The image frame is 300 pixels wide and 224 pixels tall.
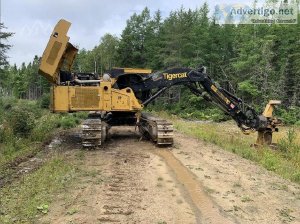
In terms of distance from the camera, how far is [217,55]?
166 feet

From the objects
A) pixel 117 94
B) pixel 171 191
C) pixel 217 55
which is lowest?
pixel 171 191

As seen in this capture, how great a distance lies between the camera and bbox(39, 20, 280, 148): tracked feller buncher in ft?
48.0

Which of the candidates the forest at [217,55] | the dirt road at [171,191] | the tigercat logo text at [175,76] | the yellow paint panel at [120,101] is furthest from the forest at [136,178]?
the forest at [217,55]

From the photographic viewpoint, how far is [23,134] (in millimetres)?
17953

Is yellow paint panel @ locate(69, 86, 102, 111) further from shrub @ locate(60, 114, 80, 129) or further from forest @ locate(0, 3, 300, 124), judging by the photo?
forest @ locate(0, 3, 300, 124)

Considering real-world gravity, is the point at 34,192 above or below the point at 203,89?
below

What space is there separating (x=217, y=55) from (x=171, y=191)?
4256cm

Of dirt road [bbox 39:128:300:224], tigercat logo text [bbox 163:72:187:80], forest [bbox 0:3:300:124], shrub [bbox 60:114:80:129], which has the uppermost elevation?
forest [bbox 0:3:300:124]

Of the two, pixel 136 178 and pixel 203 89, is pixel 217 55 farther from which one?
pixel 136 178

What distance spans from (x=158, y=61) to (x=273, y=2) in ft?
54.8

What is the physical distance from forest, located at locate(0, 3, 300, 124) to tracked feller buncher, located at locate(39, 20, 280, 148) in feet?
61.3

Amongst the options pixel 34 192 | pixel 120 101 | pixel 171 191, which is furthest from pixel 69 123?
pixel 171 191

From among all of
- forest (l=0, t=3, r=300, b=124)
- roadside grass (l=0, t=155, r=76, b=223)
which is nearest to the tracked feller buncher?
roadside grass (l=0, t=155, r=76, b=223)

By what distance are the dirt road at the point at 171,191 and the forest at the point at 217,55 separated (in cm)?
2374
